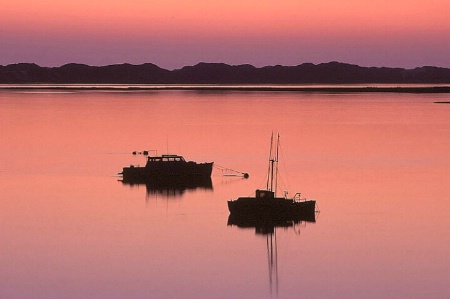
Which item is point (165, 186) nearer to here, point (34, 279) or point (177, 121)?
point (34, 279)

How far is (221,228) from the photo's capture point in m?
44.5

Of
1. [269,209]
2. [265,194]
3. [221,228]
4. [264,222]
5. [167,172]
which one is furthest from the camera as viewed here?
[167,172]

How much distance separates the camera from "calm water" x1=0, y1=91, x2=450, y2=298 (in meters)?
33.2

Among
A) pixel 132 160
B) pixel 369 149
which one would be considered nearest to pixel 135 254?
pixel 132 160

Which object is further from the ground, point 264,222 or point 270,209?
point 270,209

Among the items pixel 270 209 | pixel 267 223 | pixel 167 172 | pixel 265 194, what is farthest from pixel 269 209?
pixel 167 172

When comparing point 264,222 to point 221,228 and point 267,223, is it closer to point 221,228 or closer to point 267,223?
point 267,223

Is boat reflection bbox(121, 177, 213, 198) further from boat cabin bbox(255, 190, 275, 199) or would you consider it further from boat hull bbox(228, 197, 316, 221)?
boat hull bbox(228, 197, 316, 221)

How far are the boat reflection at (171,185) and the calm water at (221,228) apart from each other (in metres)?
0.53

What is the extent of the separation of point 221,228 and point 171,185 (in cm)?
1811

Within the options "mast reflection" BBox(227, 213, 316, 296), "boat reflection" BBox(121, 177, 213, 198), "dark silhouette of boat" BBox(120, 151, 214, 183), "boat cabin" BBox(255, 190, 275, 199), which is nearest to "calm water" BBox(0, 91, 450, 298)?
"mast reflection" BBox(227, 213, 316, 296)

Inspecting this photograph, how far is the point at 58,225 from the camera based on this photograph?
146ft

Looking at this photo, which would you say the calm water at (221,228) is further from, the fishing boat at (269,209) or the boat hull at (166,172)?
the boat hull at (166,172)

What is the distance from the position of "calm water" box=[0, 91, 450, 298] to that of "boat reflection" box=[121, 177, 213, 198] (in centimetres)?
53
